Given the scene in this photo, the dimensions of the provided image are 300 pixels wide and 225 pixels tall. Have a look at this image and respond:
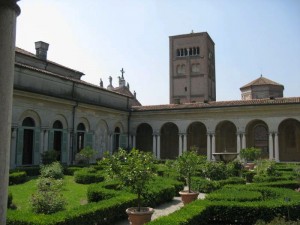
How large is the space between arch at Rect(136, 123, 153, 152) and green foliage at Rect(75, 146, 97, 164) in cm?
1205

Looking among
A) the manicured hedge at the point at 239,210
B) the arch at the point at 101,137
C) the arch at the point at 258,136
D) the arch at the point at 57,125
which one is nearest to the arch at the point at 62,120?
the arch at the point at 57,125

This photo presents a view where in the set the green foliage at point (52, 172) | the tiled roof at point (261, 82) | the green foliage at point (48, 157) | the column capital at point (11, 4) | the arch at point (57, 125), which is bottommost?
the green foliage at point (52, 172)

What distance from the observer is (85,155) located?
86.9 ft

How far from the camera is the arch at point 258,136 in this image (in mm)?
35281

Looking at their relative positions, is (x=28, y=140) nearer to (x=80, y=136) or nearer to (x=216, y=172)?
(x=80, y=136)

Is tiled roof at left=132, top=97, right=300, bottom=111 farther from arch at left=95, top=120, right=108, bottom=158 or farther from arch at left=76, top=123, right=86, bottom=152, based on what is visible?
arch at left=76, top=123, right=86, bottom=152

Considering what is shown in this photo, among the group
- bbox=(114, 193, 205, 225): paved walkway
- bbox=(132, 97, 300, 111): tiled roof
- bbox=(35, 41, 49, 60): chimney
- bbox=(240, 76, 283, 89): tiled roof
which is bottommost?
bbox=(114, 193, 205, 225): paved walkway

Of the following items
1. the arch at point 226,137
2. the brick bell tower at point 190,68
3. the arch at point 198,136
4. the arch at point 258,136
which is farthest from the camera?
the brick bell tower at point 190,68

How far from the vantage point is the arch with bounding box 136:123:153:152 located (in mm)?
39125

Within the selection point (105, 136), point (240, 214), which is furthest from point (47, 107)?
point (240, 214)

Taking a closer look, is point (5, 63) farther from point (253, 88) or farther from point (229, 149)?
point (253, 88)

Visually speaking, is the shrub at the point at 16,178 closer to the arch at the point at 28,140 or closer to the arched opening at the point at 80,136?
the arch at the point at 28,140

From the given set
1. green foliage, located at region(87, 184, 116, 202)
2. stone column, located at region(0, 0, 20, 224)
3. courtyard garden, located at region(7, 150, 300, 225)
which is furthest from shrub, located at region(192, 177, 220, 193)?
stone column, located at region(0, 0, 20, 224)

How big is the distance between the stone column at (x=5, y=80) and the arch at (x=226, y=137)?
33459 mm
